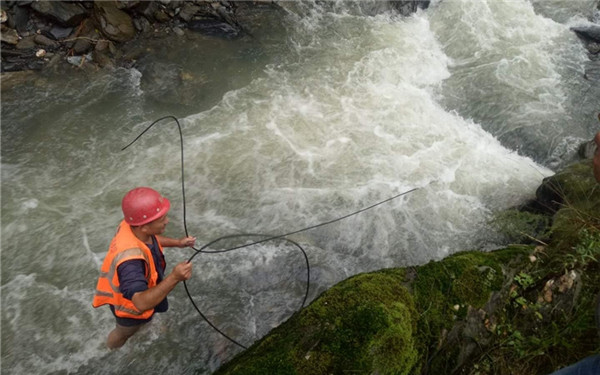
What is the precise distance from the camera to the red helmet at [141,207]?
10.7 ft

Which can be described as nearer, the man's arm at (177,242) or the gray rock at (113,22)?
the man's arm at (177,242)

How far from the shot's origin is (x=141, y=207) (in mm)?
3271

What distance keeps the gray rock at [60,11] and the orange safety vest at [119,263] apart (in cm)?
641

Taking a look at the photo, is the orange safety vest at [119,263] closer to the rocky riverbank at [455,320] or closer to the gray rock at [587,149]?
the rocky riverbank at [455,320]

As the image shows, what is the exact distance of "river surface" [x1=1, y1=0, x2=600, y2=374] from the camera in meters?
4.70

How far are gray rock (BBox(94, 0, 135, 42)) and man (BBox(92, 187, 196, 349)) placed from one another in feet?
20.2

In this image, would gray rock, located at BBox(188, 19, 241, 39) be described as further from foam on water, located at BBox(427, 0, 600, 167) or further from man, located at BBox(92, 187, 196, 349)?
man, located at BBox(92, 187, 196, 349)

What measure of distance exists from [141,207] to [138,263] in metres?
0.45

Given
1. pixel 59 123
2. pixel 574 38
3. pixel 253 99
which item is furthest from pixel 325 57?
pixel 574 38

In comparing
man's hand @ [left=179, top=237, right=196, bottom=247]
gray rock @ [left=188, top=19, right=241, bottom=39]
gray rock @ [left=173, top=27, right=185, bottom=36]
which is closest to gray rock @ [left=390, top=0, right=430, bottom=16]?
gray rock @ [left=188, top=19, right=241, bottom=39]

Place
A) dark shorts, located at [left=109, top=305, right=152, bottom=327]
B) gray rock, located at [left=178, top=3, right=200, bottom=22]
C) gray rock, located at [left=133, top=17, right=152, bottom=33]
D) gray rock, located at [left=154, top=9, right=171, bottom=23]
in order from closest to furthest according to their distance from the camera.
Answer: dark shorts, located at [left=109, top=305, right=152, bottom=327]
gray rock, located at [left=133, top=17, right=152, bottom=33]
gray rock, located at [left=154, top=9, right=171, bottom=23]
gray rock, located at [left=178, top=3, right=200, bottom=22]

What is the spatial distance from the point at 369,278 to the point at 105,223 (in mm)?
4140

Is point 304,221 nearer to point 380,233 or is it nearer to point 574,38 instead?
point 380,233

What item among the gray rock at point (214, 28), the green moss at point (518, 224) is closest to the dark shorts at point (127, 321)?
the green moss at point (518, 224)
